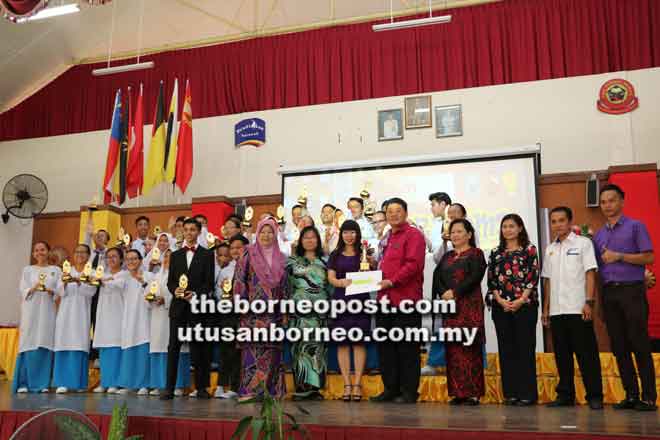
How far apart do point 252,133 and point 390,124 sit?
6.55 ft

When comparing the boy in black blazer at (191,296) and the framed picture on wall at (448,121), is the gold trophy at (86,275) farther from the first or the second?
the framed picture on wall at (448,121)

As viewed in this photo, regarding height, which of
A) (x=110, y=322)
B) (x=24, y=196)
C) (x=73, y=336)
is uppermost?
(x=24, y=196)

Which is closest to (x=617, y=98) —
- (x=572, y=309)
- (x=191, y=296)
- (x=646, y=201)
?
(x=646, y=201)

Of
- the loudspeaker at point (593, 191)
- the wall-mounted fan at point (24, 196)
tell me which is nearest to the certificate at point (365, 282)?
the loudspeaker at point (593, 191)

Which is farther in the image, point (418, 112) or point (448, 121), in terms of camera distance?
point (418, 112)

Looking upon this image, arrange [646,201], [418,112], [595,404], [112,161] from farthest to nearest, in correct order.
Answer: [112,161] < [418,112] < [646,201] < [595,404]

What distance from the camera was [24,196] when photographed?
8.98 metres

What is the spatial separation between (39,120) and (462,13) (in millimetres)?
6848

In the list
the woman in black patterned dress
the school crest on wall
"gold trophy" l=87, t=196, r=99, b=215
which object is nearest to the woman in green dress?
the woman in black patterned dress

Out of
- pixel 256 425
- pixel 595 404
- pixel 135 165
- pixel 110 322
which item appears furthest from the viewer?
pixel 135 165

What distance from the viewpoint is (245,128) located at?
9.10 metres

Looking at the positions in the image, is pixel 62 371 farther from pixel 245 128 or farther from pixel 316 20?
pixel 316 20

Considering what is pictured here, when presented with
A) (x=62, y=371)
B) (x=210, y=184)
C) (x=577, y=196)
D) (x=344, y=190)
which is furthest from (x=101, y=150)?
(x=577, y=196)

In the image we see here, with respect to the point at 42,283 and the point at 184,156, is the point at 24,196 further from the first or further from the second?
the point at 42,283
